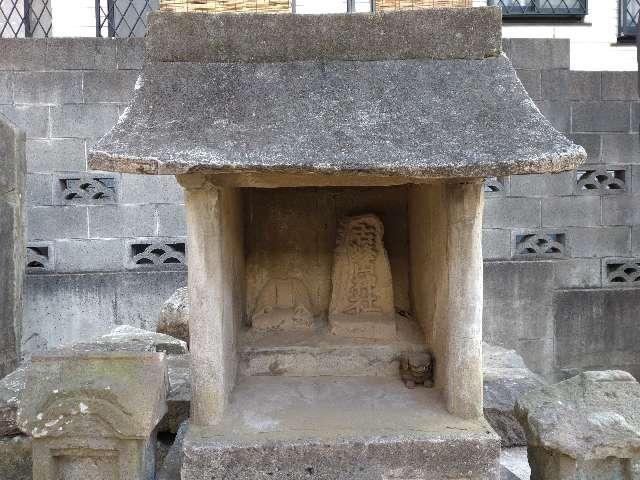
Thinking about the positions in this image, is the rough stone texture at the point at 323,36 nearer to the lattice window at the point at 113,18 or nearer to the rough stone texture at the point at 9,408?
the rough stone texture at the point at 9,408

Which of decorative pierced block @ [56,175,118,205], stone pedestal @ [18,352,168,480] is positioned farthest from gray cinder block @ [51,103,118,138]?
stone pedestal @ [18,352,168,480]

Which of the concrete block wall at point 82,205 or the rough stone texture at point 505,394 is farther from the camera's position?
the concrete block wall at point 82,205

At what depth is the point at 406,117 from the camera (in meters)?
2.98

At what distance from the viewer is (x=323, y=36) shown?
331 centimetres

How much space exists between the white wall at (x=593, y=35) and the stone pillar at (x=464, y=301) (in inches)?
188

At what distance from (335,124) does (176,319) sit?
127 inches

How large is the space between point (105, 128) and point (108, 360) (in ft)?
13.0

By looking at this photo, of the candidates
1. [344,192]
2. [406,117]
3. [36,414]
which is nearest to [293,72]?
[406,117]

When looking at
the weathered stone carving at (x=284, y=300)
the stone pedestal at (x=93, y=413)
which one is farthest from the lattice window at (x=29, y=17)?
the stone pedestal at (x=93, y=413)

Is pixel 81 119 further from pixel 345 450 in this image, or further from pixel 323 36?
pixel 345 450

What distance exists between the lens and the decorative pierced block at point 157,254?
668 centimetres

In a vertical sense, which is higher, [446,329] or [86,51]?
[86,51]

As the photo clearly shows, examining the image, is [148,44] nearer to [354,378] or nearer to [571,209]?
[354,378]

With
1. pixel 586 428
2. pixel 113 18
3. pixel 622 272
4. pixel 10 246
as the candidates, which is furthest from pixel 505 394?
pixel 113 18
